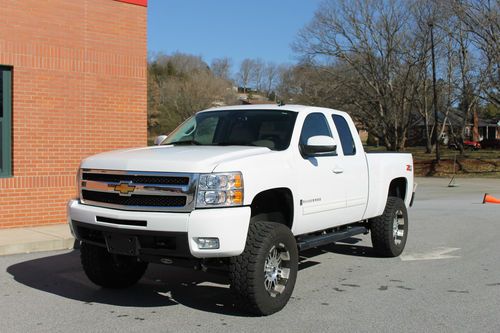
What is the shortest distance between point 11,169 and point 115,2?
157 inches

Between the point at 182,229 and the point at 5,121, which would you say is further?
the point at 5,121

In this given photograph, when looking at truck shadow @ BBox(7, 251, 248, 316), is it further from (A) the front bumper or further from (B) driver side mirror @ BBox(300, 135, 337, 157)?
(B) driver side mirror @ BBox(300, 135, 337, 157)

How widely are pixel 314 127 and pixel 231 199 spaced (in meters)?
2.07

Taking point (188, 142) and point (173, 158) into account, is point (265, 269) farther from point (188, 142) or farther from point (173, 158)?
point (188, 142)

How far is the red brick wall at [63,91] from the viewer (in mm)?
10172

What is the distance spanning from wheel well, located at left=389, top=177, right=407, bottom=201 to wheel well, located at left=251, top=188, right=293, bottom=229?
10.7 ft

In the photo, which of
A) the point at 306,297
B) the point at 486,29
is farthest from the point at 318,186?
the point at 486,29

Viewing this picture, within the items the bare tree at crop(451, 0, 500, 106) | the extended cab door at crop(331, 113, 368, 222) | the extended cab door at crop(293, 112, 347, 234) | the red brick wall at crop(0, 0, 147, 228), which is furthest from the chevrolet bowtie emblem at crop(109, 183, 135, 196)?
the bare tree at crop(451, 0, 500, 106)

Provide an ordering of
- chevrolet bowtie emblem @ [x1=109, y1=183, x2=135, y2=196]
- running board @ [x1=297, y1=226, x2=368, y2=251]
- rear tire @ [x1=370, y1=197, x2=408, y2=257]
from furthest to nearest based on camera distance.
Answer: rear tire @ [x1=370, y1=197, x2=408, y2=257] → running board @ [x1=297, y1=226, x2=368, y2=251] → chevrolet bowtie emblem @ [x1=109, y1=183, x2=135, y2=196]

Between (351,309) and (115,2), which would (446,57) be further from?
(351,309)

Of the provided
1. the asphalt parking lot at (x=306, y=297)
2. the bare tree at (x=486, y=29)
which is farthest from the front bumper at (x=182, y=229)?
the bare tree at (x=486, y=29)

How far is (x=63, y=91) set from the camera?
10727mm

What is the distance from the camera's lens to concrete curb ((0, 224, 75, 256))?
27.7 ft

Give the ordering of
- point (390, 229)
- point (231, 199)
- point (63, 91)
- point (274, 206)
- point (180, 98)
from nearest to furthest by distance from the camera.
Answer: point (231, 199)
point (274, 206)
point (390, 229)
point (63, 91)
point (180, 98)
